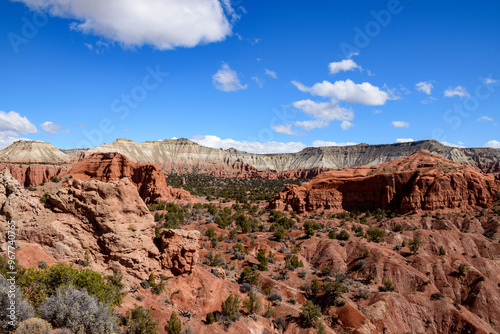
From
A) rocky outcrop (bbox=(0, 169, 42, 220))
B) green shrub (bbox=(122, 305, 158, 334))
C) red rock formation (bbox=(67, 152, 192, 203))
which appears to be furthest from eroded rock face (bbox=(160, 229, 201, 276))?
red rock formation (bbox=(67, 152, 192, 203))

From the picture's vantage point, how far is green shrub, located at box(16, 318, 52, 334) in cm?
959

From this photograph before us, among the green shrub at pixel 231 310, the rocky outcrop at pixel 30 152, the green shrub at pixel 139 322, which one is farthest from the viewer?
the rocky outcrop at pixel 30 152

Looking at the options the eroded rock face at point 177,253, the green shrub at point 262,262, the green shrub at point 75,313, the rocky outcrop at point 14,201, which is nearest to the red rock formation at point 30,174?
the rocky outcrop at point 14,201

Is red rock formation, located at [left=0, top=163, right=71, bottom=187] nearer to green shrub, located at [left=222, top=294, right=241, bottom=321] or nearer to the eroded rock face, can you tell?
the eroded rock face

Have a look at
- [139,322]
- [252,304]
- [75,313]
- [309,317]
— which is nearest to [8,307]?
[75,313]

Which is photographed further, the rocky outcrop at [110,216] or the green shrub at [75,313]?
the rocky outcrop at [110,216]

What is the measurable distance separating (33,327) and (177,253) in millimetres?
11778

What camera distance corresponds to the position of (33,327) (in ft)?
32.2

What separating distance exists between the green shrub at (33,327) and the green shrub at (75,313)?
3.16 ft

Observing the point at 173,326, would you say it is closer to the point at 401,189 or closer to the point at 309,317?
the point at 309,317

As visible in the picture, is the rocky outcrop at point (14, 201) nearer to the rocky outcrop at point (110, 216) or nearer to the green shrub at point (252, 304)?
the rocky outcrop at point (110, 216)

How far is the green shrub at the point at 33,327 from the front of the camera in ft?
31.5

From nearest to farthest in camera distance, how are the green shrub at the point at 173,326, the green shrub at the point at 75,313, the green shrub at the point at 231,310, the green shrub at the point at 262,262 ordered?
the green shrub at the point at 75,313 < the green shrub at the point at 173,326 < the green shrub at the point at 231,310 < the green shrub at the point at 262,262

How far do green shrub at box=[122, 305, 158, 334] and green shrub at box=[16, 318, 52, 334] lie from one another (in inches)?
191
